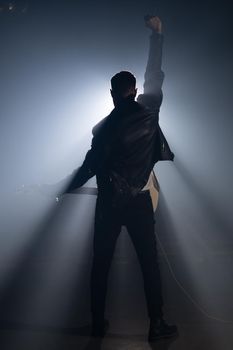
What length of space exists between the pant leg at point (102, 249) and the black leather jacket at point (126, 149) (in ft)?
0.49

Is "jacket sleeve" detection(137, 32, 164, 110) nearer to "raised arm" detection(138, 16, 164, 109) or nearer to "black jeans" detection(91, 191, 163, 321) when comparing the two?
"raised arm" detection(138, 16, 164, 109)

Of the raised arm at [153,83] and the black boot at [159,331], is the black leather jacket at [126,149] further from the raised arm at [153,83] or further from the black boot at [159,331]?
the black boot at [159,331]

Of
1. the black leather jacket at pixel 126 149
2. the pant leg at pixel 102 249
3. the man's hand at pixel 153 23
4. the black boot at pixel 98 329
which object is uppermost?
the man's hand at pixel 153 23

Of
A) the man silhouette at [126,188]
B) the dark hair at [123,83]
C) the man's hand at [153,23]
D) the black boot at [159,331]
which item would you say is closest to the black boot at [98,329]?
the man silhouette at [126,188]

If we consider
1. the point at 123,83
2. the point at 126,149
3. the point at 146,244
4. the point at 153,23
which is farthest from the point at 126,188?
the point at 153,23

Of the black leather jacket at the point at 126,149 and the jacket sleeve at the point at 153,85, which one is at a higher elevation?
the jacket sleeve at the point at 153,85

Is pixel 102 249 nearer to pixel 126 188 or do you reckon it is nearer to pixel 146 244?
pixel 146 244

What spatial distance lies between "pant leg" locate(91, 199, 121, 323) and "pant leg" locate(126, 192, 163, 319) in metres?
0.10

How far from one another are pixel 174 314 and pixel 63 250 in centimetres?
339

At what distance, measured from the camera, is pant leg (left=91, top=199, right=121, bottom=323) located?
2.11m

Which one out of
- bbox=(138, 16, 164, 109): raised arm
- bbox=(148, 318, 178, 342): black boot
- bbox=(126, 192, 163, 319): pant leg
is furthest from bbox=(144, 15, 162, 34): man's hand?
bbox=(148, 318, 178, 342): black boot

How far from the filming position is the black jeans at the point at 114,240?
210cm

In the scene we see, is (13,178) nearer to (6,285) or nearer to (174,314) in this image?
(6,285)

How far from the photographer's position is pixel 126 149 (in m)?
2.09
